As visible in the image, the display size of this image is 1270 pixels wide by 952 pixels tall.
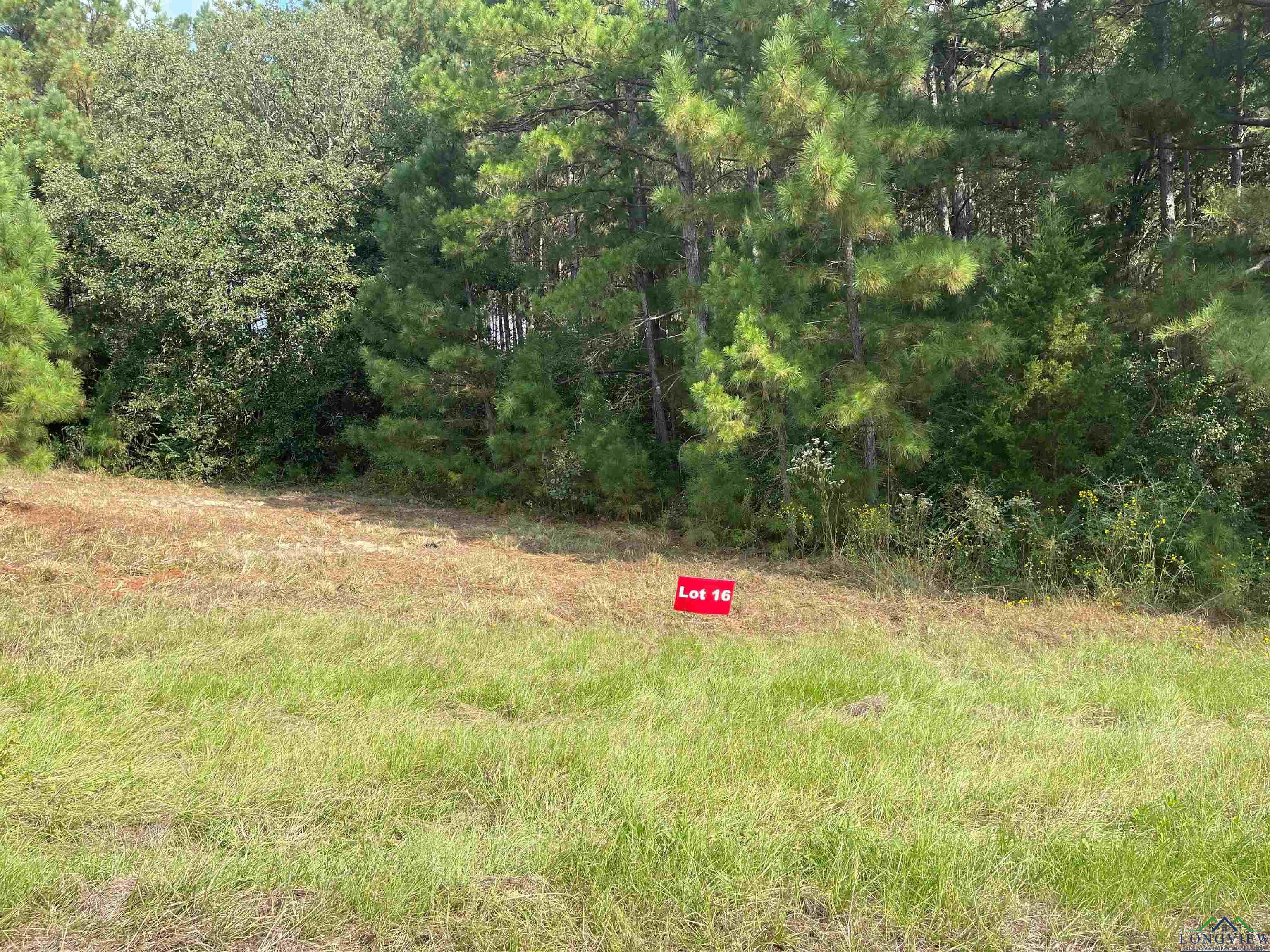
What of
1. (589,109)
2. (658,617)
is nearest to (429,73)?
(589,109)

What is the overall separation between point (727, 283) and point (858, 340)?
1570mm

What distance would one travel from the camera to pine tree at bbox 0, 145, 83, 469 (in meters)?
9.84

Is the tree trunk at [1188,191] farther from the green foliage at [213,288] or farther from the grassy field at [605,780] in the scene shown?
the green foliage at [213,288]

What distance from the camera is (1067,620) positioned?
7074 millimetres

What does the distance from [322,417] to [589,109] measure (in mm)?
8627

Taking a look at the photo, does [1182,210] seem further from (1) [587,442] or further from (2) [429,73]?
(2) [429,73]

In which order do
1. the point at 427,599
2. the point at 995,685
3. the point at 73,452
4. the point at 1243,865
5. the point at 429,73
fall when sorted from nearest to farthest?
1. the point at 1243,865
2. the point at 995,685
3. the point at 427,599
4. the point at 429,73
5. the point at 73,452

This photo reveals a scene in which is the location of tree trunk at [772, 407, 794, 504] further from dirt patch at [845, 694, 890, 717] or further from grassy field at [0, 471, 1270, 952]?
dirt patch at [845, 694, 890, 717]

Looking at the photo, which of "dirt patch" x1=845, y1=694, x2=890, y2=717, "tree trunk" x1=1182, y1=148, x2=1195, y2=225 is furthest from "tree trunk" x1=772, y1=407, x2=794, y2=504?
"tree trunk" x1=1182, y1=148, x2=1195, y2=225

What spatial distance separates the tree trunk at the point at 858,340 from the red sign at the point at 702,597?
2.64m

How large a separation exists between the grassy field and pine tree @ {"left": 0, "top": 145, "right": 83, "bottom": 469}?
431 centimetres

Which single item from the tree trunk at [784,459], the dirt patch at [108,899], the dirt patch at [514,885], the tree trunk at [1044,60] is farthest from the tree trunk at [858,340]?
the dirt patch at [108,899]

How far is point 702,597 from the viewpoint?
7.50 m

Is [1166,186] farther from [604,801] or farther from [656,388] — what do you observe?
[604,801]
